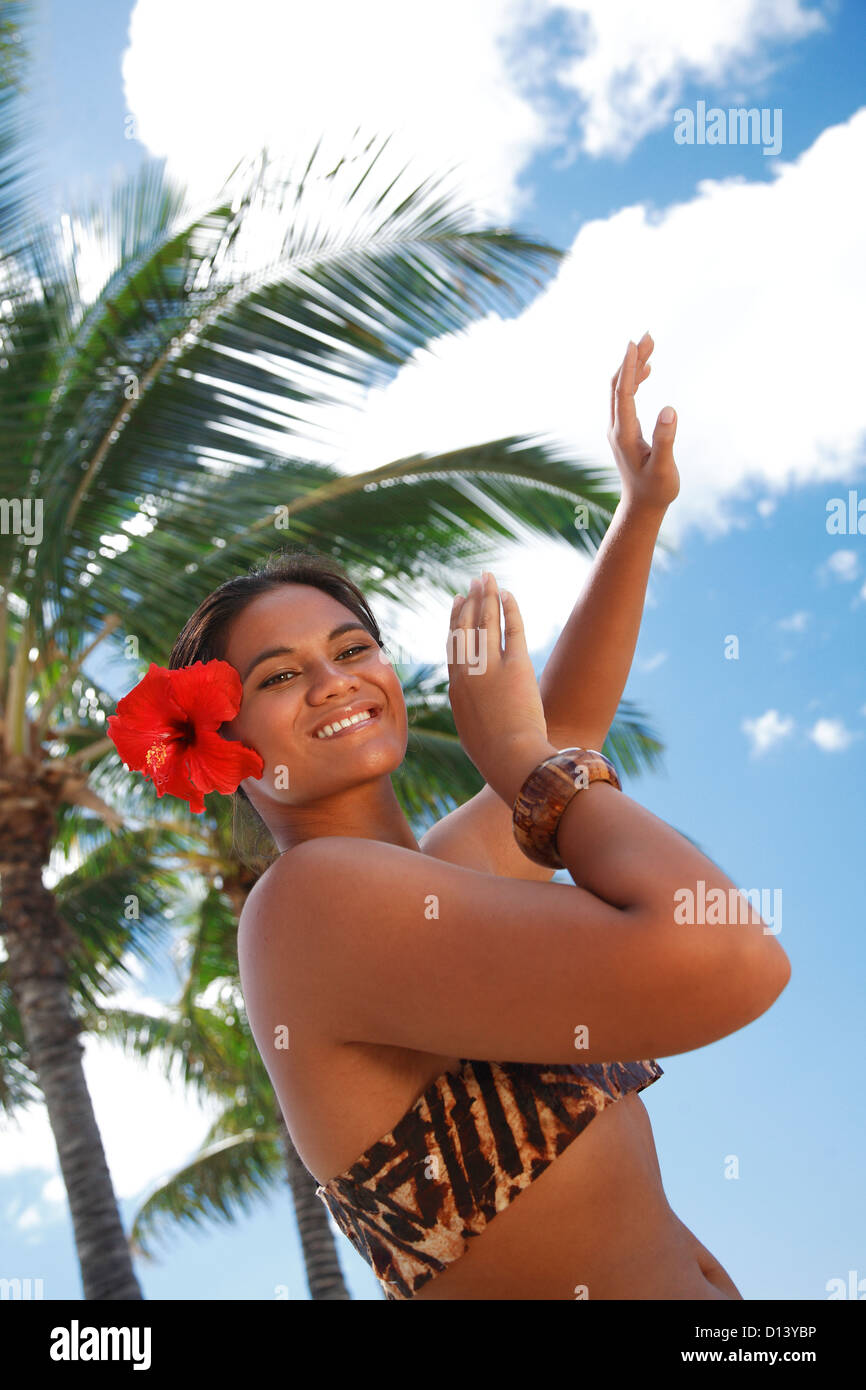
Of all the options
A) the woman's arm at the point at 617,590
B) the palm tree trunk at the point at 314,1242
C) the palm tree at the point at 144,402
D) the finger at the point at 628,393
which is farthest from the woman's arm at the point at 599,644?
the palm tree trunk at the point at 314,1242

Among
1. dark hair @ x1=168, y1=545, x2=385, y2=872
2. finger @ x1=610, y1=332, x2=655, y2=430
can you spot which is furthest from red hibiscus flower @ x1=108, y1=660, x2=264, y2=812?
finger @ x1=610, y1=332, x2=655, y2=430

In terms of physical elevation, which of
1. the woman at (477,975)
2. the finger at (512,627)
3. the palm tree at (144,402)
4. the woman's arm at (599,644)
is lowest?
the woman at (477,975)

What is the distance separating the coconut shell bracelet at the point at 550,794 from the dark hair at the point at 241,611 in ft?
2.05

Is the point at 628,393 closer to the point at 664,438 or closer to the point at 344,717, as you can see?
the point at 664,438

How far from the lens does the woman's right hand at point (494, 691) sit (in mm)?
1312

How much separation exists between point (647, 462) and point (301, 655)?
56cm

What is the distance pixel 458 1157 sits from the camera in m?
1.35

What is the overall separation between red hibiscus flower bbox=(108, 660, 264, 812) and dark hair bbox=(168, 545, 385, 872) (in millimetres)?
141

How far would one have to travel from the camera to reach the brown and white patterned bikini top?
1.35 meters

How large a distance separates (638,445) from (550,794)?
2.34 feet

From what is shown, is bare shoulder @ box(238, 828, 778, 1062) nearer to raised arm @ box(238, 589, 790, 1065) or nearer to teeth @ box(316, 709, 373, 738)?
raised arm @ box(238, 589, 790, 1065)

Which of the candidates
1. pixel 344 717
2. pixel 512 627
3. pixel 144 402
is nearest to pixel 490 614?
pixel 512 627

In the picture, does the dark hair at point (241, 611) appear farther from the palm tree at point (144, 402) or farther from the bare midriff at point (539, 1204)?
the palm tree at point (144, 402)
